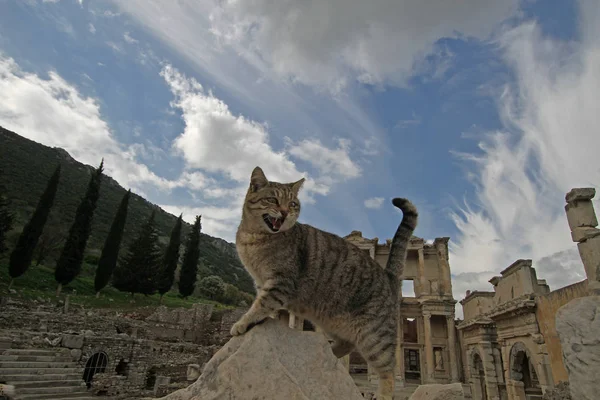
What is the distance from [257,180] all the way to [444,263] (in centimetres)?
2854

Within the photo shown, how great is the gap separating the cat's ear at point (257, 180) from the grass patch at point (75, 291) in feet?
85.1

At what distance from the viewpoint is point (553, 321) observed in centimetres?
870

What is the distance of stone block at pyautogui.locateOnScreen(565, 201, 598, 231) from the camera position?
275 inches

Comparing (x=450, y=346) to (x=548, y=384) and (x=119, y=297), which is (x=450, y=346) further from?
(x=119, y=297)

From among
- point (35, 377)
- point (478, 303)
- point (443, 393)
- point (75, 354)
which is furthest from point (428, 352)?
point (443, 393)

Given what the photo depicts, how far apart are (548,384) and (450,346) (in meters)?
18.0

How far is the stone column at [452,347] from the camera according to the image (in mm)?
24297

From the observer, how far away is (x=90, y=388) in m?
14.8

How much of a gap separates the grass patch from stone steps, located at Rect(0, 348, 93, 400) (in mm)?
10217

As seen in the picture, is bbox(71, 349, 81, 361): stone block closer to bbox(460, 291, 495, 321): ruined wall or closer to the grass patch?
the grass patch

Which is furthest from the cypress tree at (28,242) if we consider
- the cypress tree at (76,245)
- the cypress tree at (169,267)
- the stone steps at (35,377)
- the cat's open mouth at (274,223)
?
the cat's open mouth at (274,223)

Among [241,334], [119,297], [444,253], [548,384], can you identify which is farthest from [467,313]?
[119,297]

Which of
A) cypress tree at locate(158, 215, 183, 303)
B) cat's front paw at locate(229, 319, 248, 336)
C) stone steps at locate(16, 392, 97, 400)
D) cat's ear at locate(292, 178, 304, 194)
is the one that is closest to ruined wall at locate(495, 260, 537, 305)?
cat's ear at locate(292, 178, 304, 194)

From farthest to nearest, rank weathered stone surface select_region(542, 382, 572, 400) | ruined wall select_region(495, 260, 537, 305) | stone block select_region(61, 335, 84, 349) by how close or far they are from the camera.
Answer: stone block select_region(61, 335, 84, 349), ruined wall select_region(495, 260, 537, 305), weathered stone surface select_region(542, 382, 572, 400)
